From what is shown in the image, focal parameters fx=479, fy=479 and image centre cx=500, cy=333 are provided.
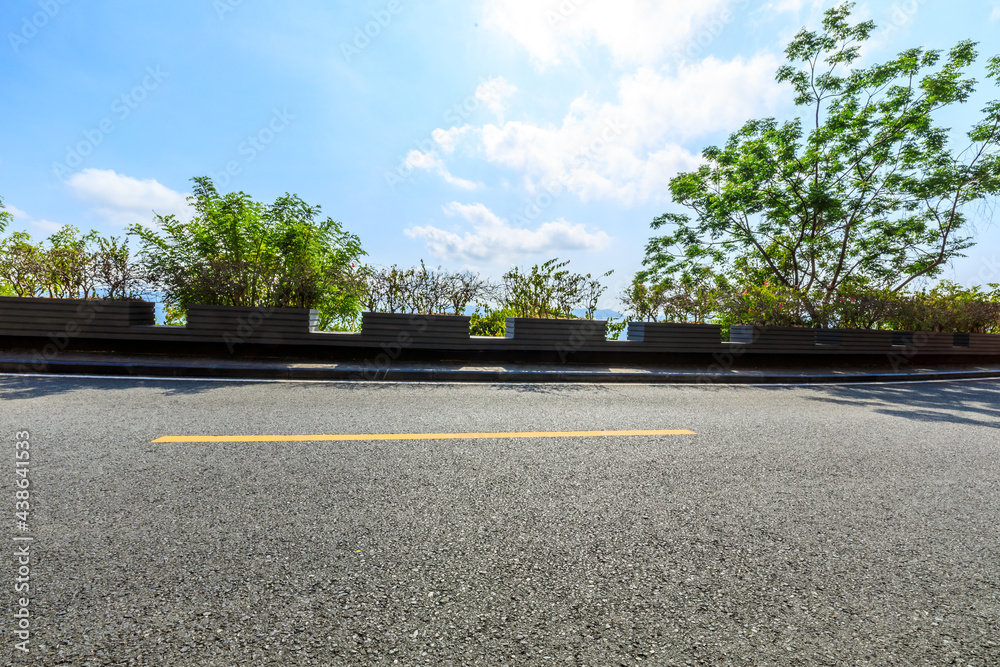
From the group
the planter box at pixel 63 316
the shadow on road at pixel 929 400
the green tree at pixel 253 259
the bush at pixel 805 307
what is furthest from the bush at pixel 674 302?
the planter box at pixel 63 316

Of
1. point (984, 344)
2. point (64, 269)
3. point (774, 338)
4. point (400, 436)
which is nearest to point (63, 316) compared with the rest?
point (64, 269)

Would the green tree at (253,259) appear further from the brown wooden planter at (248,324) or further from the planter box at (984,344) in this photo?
the planter box at (984,344)

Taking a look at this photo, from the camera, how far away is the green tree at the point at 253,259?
887cm

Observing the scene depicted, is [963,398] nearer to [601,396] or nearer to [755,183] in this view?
[601,396]

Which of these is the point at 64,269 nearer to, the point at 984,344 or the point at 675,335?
the point at 675,335

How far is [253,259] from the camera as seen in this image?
32.2 feet

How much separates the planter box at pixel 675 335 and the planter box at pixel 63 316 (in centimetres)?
952

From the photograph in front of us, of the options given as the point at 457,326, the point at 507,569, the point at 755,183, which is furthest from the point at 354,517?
the point at 755,183

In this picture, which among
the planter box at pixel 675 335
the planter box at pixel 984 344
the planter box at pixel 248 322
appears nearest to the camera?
the planter box at pixel 248 322

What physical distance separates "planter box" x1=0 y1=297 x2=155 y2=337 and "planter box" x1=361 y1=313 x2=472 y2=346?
403 centimetres

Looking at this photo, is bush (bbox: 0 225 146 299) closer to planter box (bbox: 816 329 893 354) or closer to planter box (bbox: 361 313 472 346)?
planter box (bbox: 361 313 472 346)

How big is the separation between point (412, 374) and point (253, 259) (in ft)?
15.4

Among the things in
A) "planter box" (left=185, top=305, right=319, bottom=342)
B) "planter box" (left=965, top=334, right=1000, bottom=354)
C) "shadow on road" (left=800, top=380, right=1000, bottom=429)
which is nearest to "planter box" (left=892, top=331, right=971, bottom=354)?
"planter box" (left=965, top=334, right=1000, bottom=354)

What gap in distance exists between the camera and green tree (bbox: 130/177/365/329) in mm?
8867
